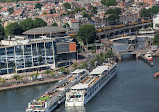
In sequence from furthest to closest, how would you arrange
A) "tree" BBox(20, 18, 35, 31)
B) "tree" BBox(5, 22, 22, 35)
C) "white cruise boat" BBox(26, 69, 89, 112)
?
"tree" BBox(20, 18, 35, 31) < "tree" BBox(5, 22, 22, 35) < "white cruise boat" BBox(26, 69, 89, 112)

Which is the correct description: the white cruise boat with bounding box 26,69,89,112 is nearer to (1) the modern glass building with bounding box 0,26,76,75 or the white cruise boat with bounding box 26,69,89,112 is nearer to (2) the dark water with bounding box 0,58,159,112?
(2) the dark water with bounding box 0,58,159,112

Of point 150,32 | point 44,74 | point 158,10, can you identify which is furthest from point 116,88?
point 158,10

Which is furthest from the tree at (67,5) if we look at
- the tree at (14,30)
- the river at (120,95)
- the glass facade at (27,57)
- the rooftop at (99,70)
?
the rooftop at (99,70)

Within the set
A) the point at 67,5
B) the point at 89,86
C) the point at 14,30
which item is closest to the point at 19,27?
the point at 14,30

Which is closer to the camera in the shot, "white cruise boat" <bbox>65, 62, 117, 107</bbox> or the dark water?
the dark water

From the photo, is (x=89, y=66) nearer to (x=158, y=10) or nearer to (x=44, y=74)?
(x=44, y=74)

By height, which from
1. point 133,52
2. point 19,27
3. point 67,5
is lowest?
point 133,52

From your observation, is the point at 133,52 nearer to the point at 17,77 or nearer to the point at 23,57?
the point at 23,57

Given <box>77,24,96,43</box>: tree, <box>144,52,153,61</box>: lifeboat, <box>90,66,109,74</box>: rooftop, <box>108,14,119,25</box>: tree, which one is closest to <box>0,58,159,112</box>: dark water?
<box>90,66,109,74</box>: rooftop
